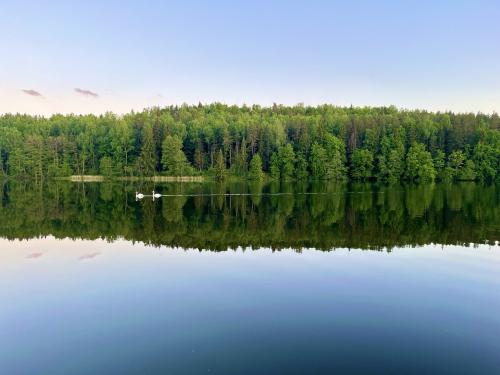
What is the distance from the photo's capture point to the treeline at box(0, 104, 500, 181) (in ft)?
390

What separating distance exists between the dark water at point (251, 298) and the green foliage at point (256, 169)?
257 ft

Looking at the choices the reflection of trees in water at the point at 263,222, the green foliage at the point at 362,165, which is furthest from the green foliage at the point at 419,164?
the reflection of trees in water at the point at 263,222

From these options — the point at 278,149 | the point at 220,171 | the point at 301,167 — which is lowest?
the point at 220,171

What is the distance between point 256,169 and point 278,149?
10858 millimetres

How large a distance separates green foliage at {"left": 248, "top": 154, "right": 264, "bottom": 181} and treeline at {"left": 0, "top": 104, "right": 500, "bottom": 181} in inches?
10.6

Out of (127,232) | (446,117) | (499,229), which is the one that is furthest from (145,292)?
(446,117)

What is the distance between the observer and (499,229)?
35.6 metres

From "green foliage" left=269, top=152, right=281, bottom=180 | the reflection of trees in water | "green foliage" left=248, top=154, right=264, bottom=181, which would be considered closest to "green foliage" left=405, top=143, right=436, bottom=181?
"green foliage" left=269, top=152, right=281, bottom=180

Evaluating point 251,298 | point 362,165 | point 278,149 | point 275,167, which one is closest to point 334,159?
point 362,165

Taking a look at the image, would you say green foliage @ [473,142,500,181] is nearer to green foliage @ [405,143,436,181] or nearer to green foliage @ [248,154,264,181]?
green foliage @ [405,143,436,181]

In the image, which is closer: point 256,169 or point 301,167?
point 256,169

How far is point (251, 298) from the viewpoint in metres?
18.9

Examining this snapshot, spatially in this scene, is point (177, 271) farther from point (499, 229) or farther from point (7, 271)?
point (499, 229)

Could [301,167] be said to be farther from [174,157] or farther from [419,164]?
[174,157]
